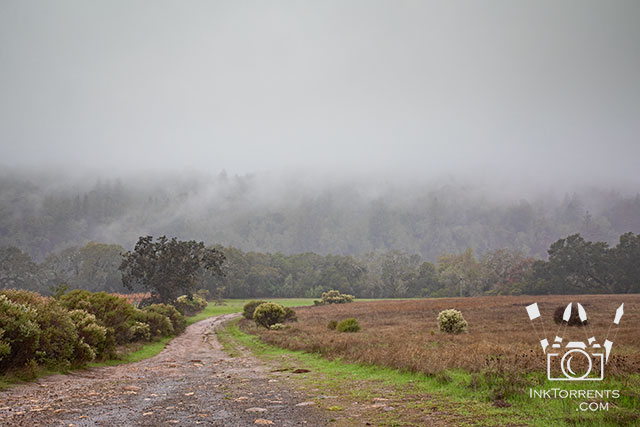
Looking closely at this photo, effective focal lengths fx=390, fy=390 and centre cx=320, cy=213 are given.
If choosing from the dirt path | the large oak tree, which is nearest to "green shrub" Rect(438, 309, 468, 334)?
the dirt path

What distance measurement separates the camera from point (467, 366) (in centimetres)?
1057

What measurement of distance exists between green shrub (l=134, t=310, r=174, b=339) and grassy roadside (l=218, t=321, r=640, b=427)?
18.1 metres

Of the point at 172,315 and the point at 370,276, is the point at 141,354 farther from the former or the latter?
the point at 370,276

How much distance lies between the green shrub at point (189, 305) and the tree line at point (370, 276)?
2392 cm

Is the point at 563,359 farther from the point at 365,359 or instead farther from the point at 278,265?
the point at 278,265

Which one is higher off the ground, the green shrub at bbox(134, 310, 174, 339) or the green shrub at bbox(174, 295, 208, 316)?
the green shrub at bbox(134, 310, 174, 339)

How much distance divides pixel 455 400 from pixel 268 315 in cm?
2528

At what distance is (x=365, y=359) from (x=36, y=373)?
9.76 m

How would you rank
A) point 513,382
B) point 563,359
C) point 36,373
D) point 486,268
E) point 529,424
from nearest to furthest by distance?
point 529,424
point 513,382
point 563,359
point 36,373
point 486,268

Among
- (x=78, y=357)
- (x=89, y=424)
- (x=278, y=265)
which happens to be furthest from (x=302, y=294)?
(x=89, y=424)

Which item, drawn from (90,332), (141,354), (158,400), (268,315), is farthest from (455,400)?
(268,315)

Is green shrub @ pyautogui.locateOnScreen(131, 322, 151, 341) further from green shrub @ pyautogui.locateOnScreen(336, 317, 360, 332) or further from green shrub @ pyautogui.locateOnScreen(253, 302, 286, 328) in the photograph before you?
green shrub @ pyautogui.locateOnScreen(336, 317, 360, 332)

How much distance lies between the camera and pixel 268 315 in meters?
31.8

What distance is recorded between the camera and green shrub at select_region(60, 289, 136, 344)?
58.8 feet
